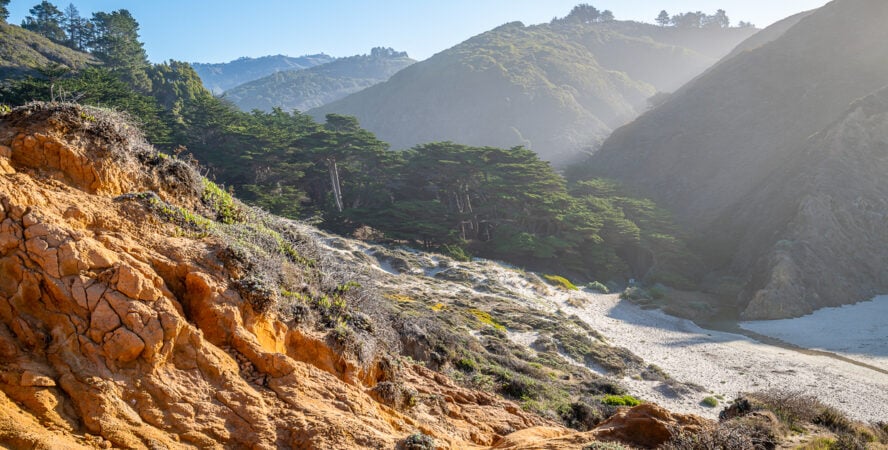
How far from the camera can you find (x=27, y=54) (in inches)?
1719

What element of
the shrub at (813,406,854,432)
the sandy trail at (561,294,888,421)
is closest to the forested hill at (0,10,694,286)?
the sandy trail at (561,294,888,421)

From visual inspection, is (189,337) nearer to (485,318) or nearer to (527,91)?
(485,318)

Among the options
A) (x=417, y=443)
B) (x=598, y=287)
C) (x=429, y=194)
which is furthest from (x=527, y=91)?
(x=417, y=443)

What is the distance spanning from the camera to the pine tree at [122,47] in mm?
48062

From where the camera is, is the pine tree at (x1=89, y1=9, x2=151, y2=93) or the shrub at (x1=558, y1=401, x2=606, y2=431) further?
the pine tree at (x1=89, y1=9, x2=151, y2=93)

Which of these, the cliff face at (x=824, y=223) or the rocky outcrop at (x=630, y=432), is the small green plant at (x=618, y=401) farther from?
the cliff face at (x=824, y=223)

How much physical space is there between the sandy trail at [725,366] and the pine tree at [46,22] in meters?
69.4

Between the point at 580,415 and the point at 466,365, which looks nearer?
the point at 580,415

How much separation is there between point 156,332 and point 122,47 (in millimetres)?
64260

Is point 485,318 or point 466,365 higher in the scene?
point 466,365

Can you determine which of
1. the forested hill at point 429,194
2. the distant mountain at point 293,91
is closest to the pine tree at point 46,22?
the forested hill at point 429,194

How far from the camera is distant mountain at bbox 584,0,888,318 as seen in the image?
30.4 meters

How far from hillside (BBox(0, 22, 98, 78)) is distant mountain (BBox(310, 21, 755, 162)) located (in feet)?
176

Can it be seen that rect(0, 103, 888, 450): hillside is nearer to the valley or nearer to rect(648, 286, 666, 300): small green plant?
the valley
